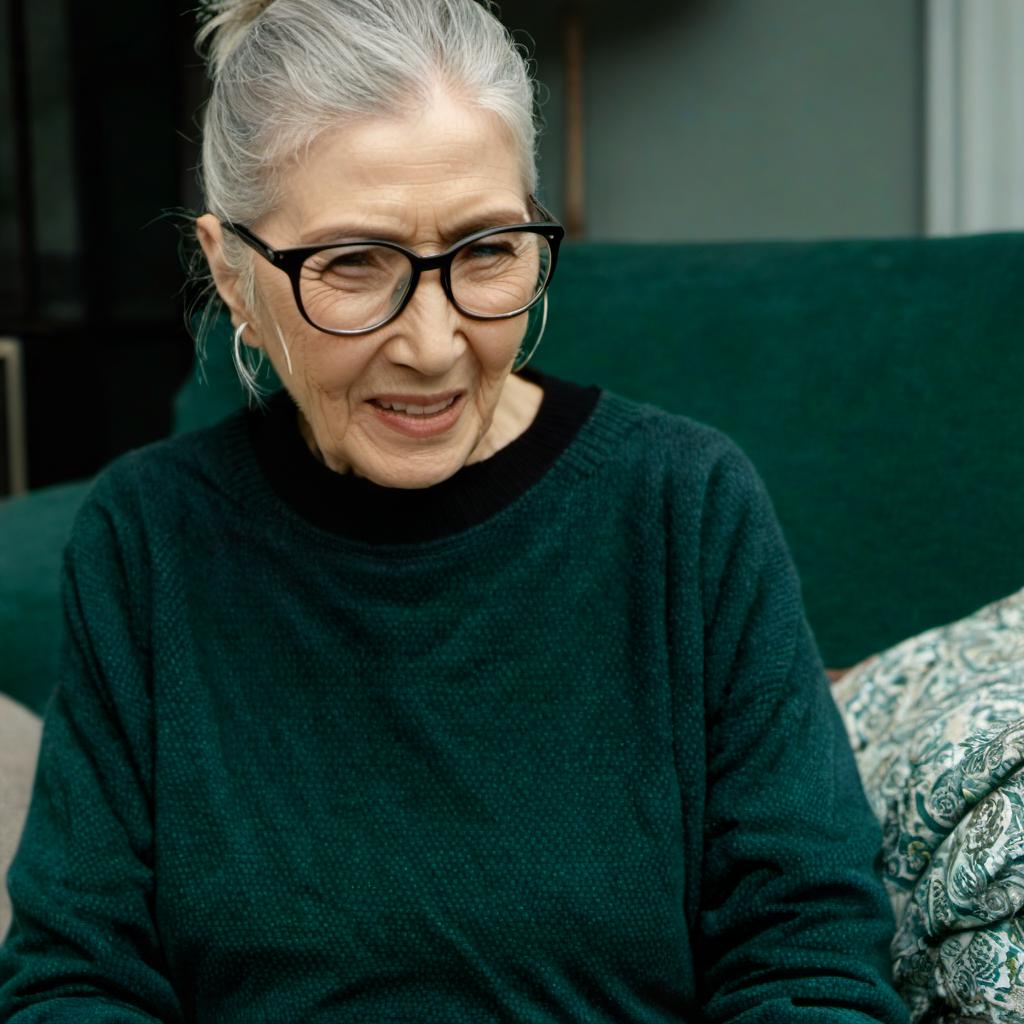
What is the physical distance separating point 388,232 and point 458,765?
0.45 metres

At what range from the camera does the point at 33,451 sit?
392 centimetres

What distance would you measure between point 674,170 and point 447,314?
7.38ft

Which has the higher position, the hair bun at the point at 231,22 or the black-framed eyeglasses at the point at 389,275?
the hair bun at the point at 231,22

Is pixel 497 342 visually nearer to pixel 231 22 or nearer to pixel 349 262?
pixel 349 262

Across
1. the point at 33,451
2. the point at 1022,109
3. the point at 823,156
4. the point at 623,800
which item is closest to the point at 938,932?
the point at 623,800

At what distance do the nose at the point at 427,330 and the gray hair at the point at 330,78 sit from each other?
139 mm

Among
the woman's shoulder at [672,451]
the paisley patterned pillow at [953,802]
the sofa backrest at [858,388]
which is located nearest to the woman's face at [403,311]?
the woman's shoulder at [672,451]

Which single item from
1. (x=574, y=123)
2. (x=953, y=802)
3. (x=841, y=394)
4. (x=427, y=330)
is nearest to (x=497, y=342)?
(x=427, y=330)

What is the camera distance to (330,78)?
43.8 inches

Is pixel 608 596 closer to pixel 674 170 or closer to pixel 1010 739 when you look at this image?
pixel 1010 739

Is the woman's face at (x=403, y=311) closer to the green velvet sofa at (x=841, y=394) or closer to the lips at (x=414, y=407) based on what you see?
the lips at (x=414, y=407)

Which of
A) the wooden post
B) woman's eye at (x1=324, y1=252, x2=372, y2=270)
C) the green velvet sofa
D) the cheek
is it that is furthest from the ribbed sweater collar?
the wooden post

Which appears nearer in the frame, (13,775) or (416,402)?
(416,402)

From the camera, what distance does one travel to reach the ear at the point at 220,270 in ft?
4.11
